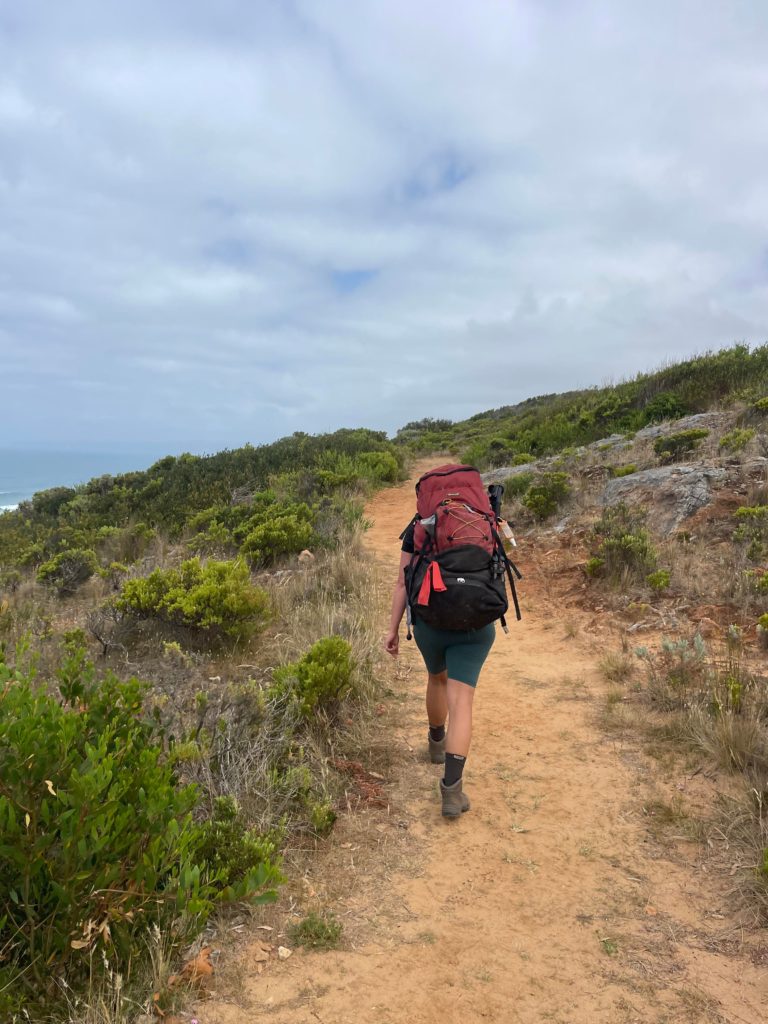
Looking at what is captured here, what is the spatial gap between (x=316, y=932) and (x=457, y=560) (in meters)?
1.73

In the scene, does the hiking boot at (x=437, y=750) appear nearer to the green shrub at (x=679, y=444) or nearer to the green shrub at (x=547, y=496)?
the green shrub at (x=547, y=496)

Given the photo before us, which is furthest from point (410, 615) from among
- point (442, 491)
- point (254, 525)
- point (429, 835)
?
point (254, 525)

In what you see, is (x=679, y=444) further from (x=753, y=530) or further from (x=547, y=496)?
(x=753, y=530)

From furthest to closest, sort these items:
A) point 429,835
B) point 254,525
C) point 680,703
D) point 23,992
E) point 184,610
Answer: point 254,525 → point 184,610 → point 680,703 → point 429,835 → point 23,992

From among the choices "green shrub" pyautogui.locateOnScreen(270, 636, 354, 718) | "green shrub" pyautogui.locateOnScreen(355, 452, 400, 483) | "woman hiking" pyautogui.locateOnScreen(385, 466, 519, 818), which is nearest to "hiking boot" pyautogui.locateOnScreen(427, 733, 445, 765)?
"woman hiking" pyautogui.locateOnScreen(385, 466, 519, 818)

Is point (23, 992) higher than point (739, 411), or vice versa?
point (739, 411)

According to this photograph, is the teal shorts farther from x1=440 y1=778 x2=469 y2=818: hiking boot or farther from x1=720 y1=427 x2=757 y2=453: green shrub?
x1=720 y1=427 x2=757 y2=453: green shrub

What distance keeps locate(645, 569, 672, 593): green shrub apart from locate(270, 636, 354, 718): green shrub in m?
3.55

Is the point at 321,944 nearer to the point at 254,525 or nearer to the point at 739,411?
the point at 254,525

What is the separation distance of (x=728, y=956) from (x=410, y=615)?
6.43ft

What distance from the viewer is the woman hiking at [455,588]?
326 cm

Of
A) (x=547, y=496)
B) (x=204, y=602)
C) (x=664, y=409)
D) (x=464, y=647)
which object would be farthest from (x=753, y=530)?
(x=664, y=409)

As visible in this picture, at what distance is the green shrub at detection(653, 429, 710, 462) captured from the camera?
1063 cm

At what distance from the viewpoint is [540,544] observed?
926 centimetres
